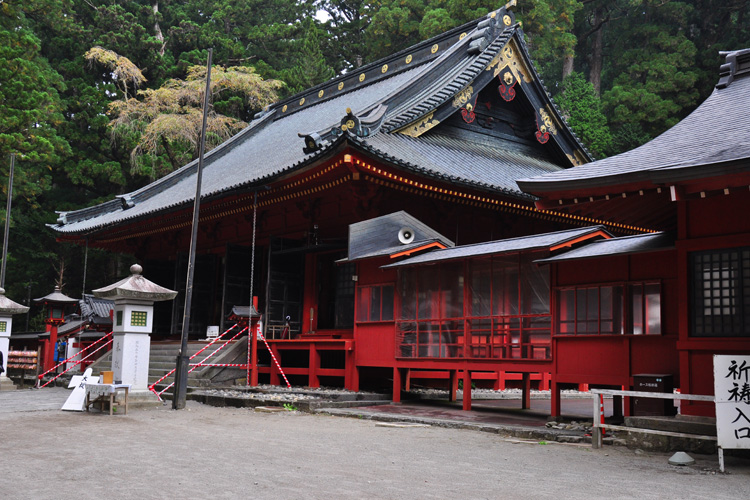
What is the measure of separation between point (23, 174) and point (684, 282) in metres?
29.4

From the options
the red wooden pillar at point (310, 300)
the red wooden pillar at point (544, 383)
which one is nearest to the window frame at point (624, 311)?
the red wooden pillar at point (310, 300)

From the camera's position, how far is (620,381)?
10.9 metres

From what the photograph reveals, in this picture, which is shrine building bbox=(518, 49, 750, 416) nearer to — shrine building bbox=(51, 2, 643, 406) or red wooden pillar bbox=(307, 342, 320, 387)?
shrine building bbox=(51, 2, 643, 406)

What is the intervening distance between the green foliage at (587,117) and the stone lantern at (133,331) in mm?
23626

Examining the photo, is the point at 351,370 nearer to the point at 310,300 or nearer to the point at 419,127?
the point at 310,300

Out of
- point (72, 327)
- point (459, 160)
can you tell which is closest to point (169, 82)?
point (72, 327)

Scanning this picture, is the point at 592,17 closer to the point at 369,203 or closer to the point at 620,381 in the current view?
the point at 369,203

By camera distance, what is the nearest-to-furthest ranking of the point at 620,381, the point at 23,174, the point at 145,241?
the point at 620,381 → the point at 145,241 → the point at 23,174

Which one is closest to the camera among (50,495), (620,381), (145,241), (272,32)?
(50,495)

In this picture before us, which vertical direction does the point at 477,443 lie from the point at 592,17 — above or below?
below

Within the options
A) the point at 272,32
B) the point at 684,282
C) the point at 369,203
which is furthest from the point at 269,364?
the point at 272,32

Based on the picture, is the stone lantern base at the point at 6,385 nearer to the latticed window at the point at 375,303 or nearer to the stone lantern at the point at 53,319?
the stone lantern at the point at 53,319

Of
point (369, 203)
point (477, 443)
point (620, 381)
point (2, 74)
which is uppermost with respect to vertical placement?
point (2, 74)

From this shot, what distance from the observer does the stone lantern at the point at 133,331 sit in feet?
47.6
